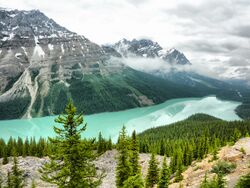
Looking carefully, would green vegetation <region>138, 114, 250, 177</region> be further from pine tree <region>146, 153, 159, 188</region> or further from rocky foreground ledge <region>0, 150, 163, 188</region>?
pine tree <region>146, 153, 159, 188</region>

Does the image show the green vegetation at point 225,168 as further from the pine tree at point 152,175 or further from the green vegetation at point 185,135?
the green vegetation at point 185,135

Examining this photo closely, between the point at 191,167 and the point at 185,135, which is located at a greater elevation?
the point at 191,167

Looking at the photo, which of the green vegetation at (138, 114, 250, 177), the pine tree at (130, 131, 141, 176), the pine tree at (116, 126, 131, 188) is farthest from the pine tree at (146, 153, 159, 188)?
the green vegetation at (138, 114, 250, 177)

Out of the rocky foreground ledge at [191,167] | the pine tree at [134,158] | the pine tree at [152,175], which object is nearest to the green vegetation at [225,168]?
the rocky foreground ledge at [191,167]

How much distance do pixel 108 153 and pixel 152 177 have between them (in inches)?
1815

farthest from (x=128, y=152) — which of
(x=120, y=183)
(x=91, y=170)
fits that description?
(x=91, y=170)

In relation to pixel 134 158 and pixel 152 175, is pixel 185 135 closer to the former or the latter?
pixel 152 175

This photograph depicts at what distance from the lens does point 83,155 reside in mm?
21000

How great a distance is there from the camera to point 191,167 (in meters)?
53.4

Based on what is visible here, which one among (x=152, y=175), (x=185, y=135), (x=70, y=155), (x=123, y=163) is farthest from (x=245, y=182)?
(x=185, y=135)

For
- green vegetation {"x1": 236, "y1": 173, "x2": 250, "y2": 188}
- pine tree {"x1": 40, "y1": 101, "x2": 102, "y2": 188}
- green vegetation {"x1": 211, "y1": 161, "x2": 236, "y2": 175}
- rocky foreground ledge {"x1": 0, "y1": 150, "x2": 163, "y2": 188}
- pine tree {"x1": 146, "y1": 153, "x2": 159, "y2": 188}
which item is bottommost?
rocky foreground ledge {"x1": 0, "y1": 150, "x2": 163, "y2": 188}

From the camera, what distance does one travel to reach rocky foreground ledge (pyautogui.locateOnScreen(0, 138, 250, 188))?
33.7 metres

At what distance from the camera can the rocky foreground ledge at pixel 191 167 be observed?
33.7 metres

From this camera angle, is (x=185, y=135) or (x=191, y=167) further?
(x=185, y=135)
